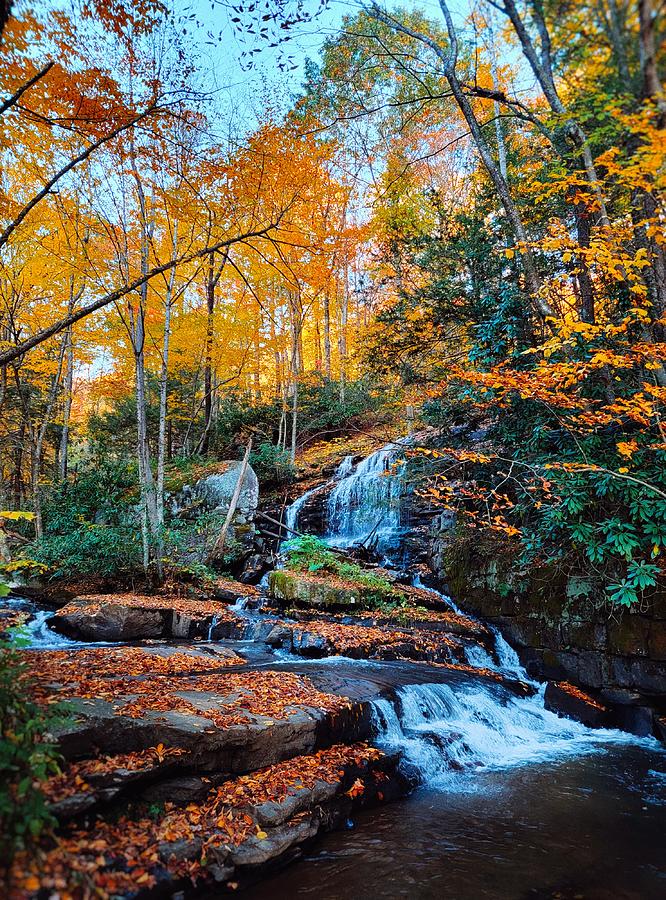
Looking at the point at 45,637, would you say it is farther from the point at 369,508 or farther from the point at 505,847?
the point at 369,508

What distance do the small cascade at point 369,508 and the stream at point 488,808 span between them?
5.02 m

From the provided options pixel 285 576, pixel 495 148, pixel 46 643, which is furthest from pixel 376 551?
pixel 495 148

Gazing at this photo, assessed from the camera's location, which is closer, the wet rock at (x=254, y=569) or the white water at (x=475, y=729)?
the white water at (x=475, y=729)

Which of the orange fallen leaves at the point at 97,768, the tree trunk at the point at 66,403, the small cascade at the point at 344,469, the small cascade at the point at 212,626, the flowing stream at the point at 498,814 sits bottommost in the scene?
the flowing stream at the point at 498,814

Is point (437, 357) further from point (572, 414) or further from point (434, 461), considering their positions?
point (572, 414)

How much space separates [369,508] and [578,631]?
6.67 meters

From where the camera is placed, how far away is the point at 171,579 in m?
9.61

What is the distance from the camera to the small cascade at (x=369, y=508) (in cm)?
1209

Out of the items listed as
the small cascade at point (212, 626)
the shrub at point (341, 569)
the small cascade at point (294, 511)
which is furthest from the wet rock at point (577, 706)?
the small cascade at point (294, 511)

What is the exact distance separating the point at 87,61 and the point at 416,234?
21.2ft

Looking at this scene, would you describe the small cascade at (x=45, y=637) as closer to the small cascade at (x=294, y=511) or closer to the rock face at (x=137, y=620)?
the rock face at (x=137, y=620)

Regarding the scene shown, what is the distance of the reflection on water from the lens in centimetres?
294

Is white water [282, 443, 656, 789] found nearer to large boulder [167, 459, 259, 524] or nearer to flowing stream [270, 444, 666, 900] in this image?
flowing stream [270, 444, 666, 900]

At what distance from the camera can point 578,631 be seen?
6.89 meters
